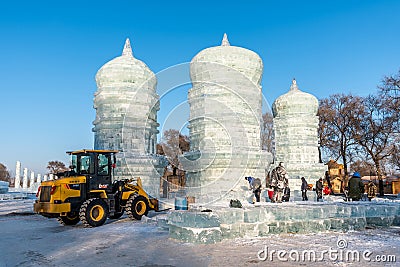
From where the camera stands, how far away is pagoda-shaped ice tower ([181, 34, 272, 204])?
1756 cm

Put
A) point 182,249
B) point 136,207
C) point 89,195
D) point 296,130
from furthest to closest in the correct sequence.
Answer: point 296,130 → point 136,207 → point 89,195 → point 182,249

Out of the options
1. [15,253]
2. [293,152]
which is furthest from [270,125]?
[15,253]

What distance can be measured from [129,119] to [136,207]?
25.9 feet

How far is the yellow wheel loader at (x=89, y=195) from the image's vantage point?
35.6ft

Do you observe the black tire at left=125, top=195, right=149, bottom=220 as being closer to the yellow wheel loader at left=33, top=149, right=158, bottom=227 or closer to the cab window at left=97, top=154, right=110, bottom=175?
the yellow wheel loader at left=33, top=149, right=158, bottom=227

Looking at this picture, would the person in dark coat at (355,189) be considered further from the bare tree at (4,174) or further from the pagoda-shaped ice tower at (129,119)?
the bare tree at (4,174)

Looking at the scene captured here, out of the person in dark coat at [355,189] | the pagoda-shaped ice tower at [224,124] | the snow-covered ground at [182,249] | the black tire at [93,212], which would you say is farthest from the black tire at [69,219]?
the person in dark coat at [355,189]

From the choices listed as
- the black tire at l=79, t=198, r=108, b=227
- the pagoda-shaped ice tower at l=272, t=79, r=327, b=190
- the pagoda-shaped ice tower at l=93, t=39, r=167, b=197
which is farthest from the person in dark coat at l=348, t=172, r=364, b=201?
the pagoda-shaped ice tower at l=272, t=79, r=327, b=190

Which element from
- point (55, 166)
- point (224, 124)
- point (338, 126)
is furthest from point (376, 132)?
point (55, 166)

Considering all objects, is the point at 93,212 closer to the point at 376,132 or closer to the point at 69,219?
the point at 69,219

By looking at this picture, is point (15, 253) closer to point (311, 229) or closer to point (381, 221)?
Result: point (311, 229)

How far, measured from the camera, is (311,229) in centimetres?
960

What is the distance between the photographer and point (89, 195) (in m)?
11.6

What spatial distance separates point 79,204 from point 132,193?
204cm
